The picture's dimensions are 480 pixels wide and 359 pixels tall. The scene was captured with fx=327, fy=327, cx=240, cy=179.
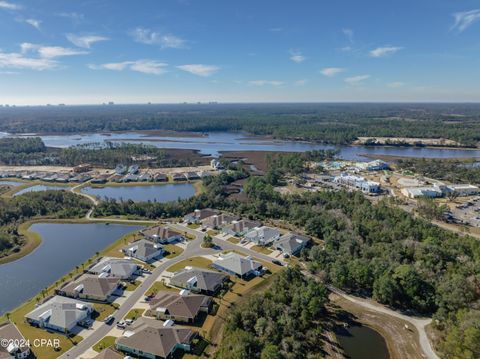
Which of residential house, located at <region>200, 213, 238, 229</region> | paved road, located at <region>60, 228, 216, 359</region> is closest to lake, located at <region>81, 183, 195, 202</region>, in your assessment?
residential house, located at <region>200, 213, 238, 229</region>

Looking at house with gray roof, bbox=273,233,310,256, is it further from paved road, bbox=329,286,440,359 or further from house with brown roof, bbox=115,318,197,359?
house with brown roof, bbox=115,318,197,359

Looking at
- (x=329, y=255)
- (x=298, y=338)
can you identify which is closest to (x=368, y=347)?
(x=298, y=338)

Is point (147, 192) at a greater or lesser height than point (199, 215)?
lesser

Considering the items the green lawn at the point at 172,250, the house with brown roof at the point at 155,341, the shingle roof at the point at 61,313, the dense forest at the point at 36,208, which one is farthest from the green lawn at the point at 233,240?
the dense forest at the point at 36,208

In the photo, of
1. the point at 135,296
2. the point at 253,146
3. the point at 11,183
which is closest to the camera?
the point at 135,296

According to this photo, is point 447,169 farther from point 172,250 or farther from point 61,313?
point 61,313

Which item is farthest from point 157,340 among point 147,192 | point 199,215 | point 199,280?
point 147,192

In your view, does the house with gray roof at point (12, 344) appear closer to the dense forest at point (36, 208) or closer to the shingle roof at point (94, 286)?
the shingle roof at point (94, 286)
